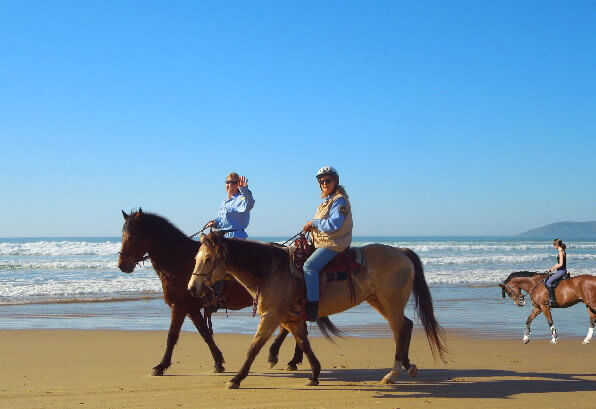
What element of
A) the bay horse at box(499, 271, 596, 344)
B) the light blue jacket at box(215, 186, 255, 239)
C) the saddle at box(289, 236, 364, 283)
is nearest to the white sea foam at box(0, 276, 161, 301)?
the bay horse at box(499, 271, 596, 344)

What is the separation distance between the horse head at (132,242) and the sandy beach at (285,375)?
4.08 feet

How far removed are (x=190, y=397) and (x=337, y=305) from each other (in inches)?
66.7

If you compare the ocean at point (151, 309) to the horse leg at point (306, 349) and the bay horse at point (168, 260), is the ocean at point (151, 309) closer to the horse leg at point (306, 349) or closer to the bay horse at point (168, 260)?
the bay horse at point (168, 260)

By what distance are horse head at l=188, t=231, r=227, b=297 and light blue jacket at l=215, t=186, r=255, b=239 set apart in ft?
6.45

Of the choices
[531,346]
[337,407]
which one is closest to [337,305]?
[337,407]

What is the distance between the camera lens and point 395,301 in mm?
6977

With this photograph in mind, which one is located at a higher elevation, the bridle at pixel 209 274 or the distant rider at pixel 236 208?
the distant rider at pixel 236 208

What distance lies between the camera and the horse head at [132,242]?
24.2ft

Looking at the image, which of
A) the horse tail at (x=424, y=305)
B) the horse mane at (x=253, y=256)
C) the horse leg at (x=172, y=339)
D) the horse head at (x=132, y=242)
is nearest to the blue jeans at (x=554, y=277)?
the horse tail at (x=424, y=305)

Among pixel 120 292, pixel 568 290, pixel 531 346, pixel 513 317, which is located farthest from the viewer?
pixel 120 292

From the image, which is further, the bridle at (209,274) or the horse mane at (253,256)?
the horse mane at (253,256)

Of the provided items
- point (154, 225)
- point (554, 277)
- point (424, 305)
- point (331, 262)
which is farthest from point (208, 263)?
point (554, 277)

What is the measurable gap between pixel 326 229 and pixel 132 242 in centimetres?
226

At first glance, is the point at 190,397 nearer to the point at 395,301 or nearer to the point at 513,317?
the point at 395,301
